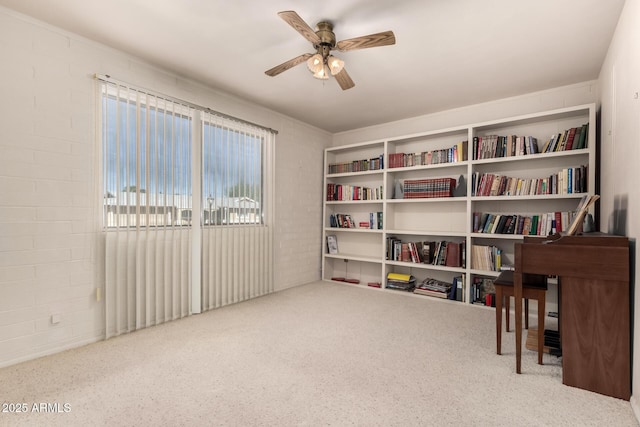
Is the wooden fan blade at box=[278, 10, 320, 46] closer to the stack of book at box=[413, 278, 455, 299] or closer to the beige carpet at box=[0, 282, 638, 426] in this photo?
the beige carpet at box=[0, 282, 638, 426]

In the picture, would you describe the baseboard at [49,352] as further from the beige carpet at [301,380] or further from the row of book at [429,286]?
the row of book at [429,286]

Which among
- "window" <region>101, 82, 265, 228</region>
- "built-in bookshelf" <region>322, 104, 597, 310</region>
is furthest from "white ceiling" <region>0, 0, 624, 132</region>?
"built-in bookshelf" <region>322, 104, 597, 310</region>

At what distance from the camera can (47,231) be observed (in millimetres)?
2221

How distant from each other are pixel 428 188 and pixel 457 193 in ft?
1.14

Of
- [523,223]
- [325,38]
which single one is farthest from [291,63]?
[523,223]

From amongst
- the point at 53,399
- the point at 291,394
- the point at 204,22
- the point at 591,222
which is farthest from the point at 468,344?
the point at 204,22

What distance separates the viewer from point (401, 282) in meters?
4.09

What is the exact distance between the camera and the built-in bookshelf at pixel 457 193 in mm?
3139

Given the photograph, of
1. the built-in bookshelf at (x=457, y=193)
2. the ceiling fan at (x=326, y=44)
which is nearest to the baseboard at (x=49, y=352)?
the ceiling fan at (x=326, y=44)

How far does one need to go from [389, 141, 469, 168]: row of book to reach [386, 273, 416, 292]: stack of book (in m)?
1.50

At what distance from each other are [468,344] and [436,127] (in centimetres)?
278

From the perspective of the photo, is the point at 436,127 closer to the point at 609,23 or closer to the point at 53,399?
the point at 609,23

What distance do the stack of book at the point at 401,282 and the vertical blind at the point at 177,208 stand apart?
1.67 m

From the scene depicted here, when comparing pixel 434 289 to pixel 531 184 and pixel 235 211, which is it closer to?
pixel 531 184
